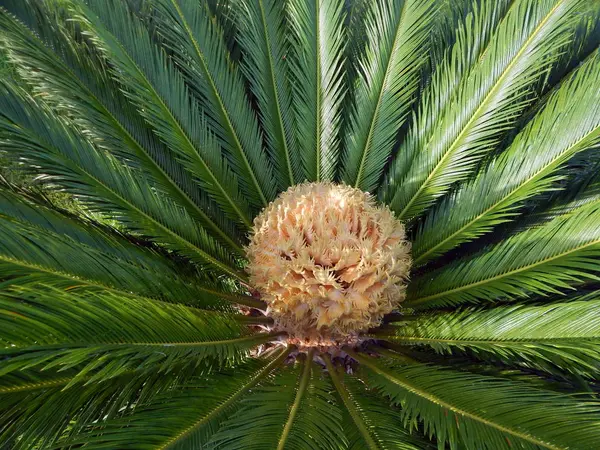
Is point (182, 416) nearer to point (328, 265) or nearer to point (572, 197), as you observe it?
point (328, 265)

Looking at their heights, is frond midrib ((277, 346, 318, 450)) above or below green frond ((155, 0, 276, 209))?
below

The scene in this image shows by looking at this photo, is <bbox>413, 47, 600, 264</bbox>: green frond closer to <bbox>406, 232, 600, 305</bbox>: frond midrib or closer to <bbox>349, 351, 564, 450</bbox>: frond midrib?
<bbox>406, 232, 600, 305</bbox>: frond midrib

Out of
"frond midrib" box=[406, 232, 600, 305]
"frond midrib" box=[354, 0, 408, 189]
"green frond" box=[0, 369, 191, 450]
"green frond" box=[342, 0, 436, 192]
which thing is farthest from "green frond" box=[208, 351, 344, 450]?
"green frond" box=[342, 0, 436, 192]

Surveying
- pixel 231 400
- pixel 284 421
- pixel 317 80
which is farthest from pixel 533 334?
pixel 317 80

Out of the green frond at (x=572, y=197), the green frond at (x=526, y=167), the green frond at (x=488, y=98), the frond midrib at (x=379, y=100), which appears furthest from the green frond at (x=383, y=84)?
the green frond at (x=572, y=197)

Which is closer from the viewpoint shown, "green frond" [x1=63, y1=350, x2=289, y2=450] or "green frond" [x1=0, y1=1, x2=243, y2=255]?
"green frond" [x1=63, y1=350, x2=289, y2=450]

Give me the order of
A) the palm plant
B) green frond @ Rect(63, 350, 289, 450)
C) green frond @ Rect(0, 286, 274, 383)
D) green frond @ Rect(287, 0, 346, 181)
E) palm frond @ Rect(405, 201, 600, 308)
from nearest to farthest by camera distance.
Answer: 1. green frond @ Rect(0, 286, 274, 383)
2. green frond @ Rect(63, 350, 289, 450)
3. the palm plant
4. palm frond @ Rect(405, 201, 600, 308)
5. green frond @ Rect(287, 0, 346, 181)
